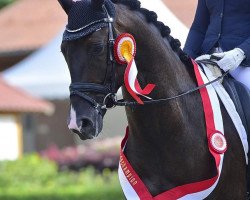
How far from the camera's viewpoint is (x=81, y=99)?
5.48 meters

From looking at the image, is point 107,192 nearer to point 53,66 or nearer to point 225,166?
point 225,166

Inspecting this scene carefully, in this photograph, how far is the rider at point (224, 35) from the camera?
632 cm

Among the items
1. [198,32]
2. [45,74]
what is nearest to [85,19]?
[198,32]

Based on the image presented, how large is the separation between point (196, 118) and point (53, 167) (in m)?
12.0

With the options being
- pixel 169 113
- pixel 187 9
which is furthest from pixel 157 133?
pixel 187 9

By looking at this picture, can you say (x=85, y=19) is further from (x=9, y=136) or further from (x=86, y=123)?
(x=9, y=136)

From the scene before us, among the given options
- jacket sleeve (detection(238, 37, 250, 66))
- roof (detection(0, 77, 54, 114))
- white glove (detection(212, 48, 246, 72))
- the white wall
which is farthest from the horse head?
the white wall

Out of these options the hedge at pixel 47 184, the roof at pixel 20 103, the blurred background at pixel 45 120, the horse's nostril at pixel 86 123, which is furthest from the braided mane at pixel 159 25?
the roof at pixel 20 103

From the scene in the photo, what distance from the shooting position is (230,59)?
20.6 feet

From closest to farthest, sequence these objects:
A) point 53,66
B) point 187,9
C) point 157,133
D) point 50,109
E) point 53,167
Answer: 1. point 157,133
2. point 187,9
3. point 53,167
4. point 53,66
5. point 50,109

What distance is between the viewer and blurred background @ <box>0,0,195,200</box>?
14078 millimetres

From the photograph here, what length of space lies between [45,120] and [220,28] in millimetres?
25822

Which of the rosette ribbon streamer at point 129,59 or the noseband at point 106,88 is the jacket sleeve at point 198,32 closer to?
the rosette ribbon streamer at point 129,59

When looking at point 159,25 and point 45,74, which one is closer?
point 159,25
